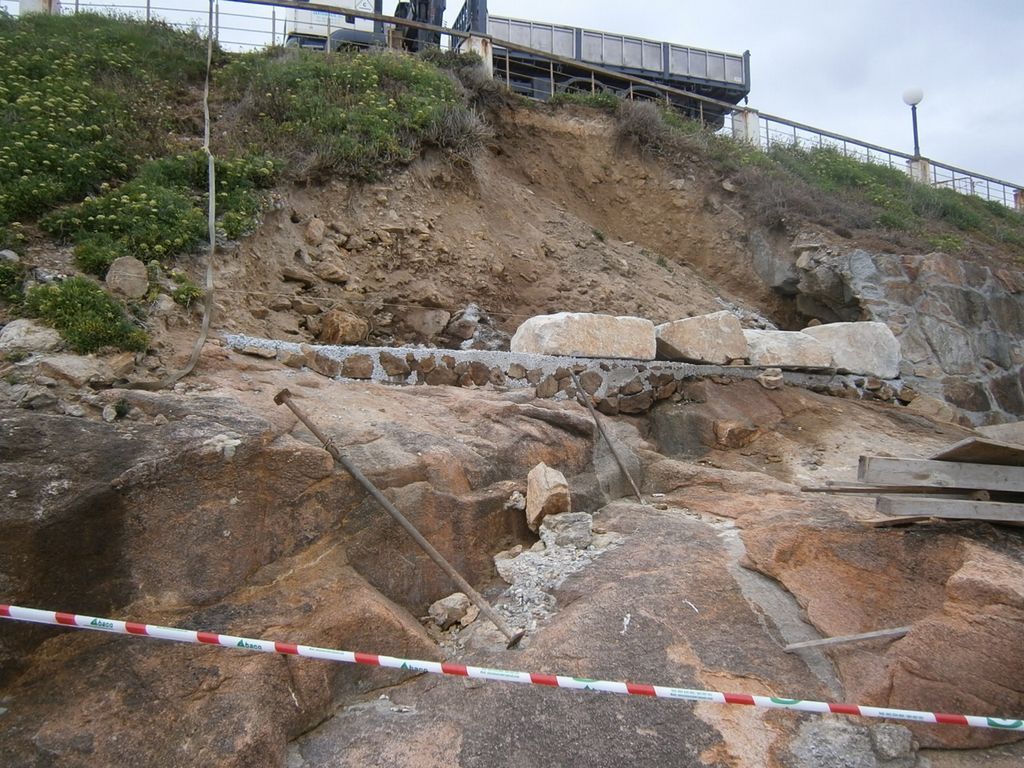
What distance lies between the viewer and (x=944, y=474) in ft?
10.6

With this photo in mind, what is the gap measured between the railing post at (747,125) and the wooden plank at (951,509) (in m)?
11.2

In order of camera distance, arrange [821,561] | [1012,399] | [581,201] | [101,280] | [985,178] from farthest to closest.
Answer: [985,178]
[581,201]
[1012,399]
[101,280]
[821,561]

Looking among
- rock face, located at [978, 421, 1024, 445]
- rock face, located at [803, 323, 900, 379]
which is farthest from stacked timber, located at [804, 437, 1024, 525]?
rock face, located at [803, 323, 900, 379]

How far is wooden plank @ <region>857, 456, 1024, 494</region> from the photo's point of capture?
3172 mm

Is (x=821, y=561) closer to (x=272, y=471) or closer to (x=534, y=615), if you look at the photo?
(x=534, y=615)

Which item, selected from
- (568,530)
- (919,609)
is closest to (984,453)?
(919,609)

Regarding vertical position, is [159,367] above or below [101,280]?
below

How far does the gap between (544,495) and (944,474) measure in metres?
2.09

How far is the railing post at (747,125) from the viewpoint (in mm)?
12789

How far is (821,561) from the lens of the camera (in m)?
3.34

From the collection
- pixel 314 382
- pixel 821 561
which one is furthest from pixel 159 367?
pixel 821 561

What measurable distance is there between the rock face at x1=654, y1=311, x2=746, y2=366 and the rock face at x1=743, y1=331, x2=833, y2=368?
9.8 inches

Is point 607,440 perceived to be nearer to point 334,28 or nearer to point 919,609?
point 919,609

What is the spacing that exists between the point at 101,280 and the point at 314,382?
187 cm
